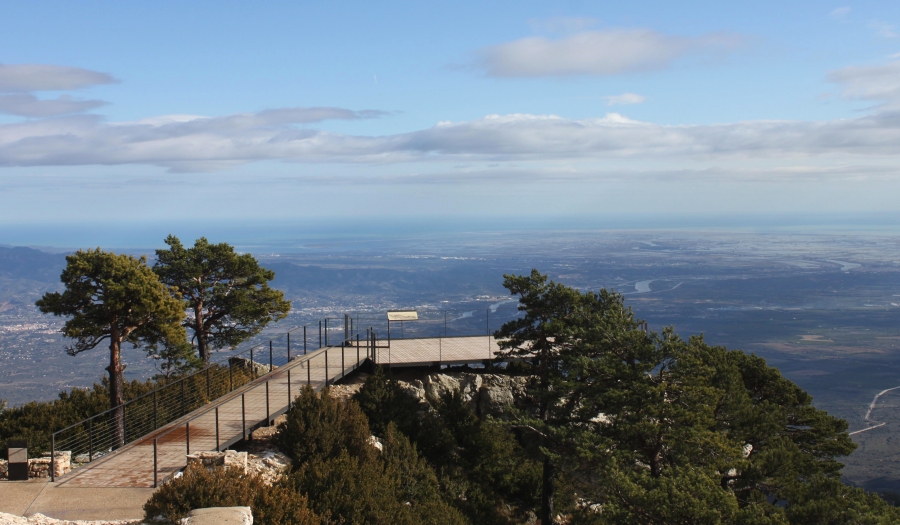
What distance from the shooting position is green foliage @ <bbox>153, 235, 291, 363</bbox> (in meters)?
21.4

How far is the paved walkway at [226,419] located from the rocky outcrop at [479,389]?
4.03 feet

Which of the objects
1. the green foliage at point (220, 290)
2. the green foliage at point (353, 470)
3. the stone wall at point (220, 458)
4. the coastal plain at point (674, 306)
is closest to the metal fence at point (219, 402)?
the stone wall at point (220, 458)

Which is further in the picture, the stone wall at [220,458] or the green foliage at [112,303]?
the green foliage at [112,303]

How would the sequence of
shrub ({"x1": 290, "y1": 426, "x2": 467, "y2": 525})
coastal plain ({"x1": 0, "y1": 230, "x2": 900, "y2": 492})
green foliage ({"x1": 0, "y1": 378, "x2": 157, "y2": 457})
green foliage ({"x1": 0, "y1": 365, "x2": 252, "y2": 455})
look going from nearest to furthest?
1. shrub ({"x1": 290, "y1": 426, "x2": 467, "y2": 525})
2. green foliage ({"x1": 0, "y1": 378, "x2": 157, "y2": 457})
3. green foliage ({"x1": 0, "y1": 365, "x2": 252, "y2": 455})
4. coastal plain ({"x1": 0, "y1": 230, "x2": 900, "y2": 492})

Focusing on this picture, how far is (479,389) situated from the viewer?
779 inches

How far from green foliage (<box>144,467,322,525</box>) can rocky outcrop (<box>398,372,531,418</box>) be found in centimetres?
963

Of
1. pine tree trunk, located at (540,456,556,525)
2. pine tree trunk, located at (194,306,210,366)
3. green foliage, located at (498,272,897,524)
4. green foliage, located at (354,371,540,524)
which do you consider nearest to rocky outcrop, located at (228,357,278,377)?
pine tree trunk, located at (194,306,210,366)

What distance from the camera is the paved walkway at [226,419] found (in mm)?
11086

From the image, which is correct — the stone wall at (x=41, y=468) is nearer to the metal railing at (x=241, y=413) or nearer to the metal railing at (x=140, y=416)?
the metal railing at (x=140, y=416)

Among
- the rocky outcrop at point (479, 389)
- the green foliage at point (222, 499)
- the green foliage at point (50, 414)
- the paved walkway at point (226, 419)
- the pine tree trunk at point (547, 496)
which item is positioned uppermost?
the green foliage at point (222, 499)

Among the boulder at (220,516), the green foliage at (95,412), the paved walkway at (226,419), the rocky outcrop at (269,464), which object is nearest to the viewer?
the boulder at (220,516)

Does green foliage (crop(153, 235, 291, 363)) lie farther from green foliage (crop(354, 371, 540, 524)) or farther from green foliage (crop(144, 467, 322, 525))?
green foliage (crop(144, 467, 322, 525))

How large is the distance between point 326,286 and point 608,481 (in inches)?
4598

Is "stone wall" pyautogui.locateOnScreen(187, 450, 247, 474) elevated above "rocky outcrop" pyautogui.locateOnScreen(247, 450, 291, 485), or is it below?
above
